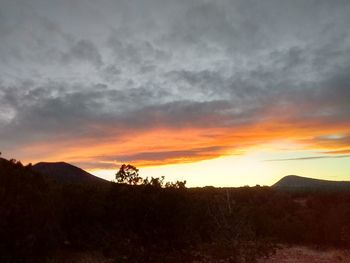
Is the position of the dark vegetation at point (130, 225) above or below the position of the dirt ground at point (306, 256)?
above

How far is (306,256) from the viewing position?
22.8 metres

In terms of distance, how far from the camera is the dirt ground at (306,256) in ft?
70.7

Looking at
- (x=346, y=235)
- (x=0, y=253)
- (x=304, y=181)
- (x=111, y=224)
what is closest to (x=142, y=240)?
(x=111, y=224)

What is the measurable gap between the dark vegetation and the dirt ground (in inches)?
30.5

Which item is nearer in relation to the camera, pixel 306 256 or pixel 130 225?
pixel 130 225

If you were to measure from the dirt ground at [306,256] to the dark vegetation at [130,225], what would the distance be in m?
0.78

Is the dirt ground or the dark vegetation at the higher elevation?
the dark vegetation

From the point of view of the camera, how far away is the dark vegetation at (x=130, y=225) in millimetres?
16016

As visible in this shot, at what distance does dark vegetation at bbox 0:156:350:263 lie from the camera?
16016mm

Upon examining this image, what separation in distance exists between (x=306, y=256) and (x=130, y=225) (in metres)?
9.59

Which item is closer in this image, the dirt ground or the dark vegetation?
the dark vegetation

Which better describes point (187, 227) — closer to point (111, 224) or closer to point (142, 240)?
point (142, 240)

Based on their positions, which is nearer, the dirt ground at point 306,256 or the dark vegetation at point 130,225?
the dark vegetation at point 130,225

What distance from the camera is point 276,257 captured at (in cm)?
2194
